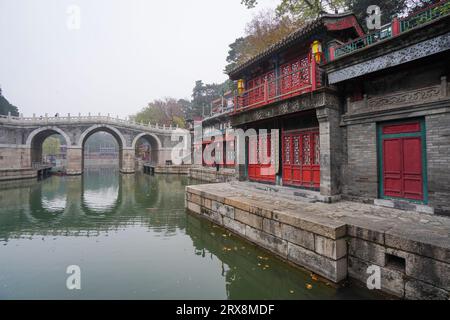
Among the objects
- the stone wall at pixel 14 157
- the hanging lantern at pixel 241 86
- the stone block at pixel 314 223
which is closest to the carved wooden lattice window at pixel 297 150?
the stone block at pixel 314 223

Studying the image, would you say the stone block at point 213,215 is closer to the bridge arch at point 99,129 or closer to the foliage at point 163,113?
the bridge arch at point 99,129

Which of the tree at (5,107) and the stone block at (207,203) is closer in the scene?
the stone block at (207,203)

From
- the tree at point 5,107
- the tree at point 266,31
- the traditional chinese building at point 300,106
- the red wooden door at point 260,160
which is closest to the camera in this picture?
the traditional chinese building at point 300,106

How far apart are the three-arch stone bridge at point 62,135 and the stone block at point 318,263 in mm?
30920

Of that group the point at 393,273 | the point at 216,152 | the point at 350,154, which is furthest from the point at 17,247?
the point at 216,152

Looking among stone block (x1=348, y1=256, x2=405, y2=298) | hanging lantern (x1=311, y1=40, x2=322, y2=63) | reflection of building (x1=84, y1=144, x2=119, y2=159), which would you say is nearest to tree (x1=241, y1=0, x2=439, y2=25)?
hanging lantern (x1=311, y1=40, x2=322, y2=63)

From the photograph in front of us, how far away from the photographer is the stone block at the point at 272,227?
574cm

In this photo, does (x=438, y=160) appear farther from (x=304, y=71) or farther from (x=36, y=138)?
(x=36, y=138)

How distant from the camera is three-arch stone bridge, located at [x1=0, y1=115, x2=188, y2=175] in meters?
27.7

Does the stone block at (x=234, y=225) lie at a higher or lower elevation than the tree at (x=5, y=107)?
lower

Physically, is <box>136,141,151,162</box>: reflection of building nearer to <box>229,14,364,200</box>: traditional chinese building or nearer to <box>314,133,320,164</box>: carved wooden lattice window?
<box>229,14,364,200</box>: traditional chinese building

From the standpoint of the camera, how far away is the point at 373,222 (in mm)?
4789

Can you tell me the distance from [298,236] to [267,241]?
114cm
